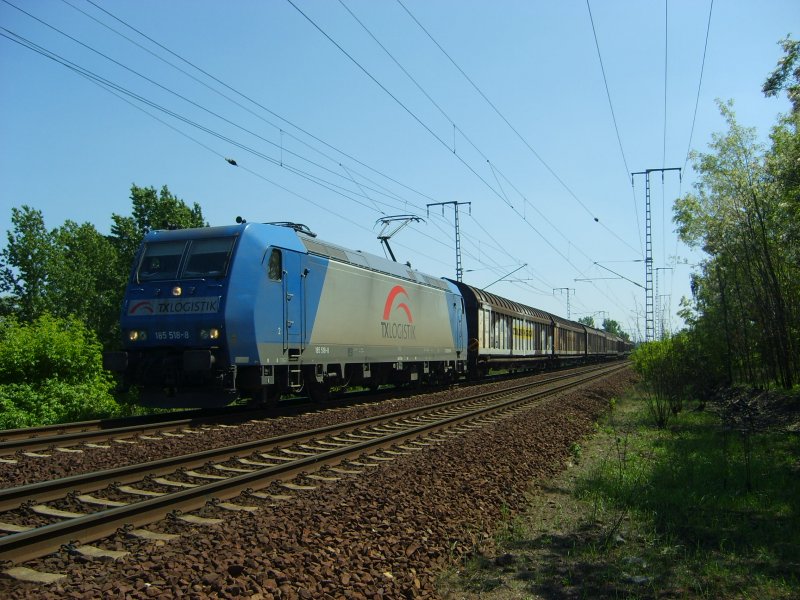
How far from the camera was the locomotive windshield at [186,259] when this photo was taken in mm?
11484

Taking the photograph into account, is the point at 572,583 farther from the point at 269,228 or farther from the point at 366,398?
the point at 366,398

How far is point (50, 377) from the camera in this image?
14.1 meters

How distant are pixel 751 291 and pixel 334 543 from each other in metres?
18.0

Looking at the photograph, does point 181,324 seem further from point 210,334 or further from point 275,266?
point 275,266

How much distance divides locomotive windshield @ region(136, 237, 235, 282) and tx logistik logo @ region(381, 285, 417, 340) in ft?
21.0

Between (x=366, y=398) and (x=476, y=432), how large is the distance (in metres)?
6.71

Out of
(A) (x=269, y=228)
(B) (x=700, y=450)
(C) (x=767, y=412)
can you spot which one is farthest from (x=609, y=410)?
(A) (x=269, y=228)

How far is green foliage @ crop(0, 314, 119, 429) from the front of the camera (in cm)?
1291

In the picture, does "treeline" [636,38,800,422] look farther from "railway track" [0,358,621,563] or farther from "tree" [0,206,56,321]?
"tree" [0,206,56,321]

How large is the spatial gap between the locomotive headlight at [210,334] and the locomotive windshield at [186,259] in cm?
Result: 102

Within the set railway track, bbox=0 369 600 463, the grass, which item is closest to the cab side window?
railway track, bbox=0 369 600 463

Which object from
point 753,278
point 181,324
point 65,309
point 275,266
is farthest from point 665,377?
point 65,309

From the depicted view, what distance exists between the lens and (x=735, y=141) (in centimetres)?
2712

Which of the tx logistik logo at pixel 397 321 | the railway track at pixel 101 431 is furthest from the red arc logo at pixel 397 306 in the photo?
the railway track at pixel 101 431
